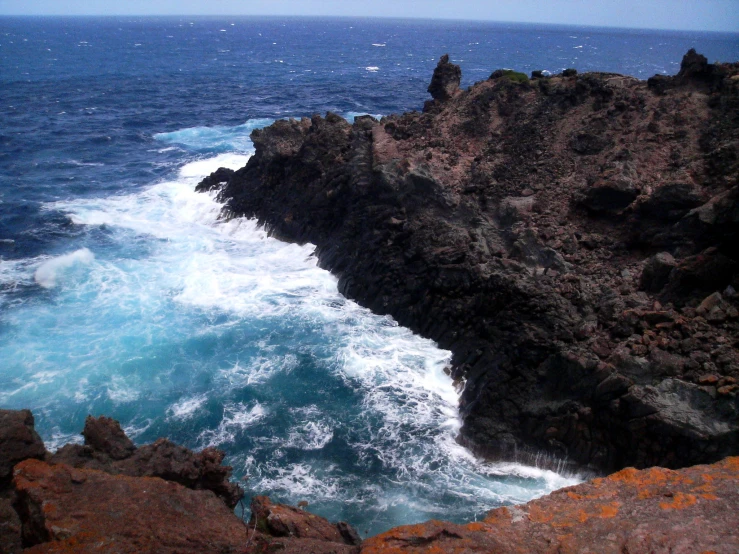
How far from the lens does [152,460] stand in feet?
45.2

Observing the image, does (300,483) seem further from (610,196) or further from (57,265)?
(57,265)

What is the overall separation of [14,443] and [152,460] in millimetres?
3238

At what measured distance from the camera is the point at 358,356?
87.2ft

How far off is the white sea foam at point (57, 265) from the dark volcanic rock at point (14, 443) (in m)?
23.6

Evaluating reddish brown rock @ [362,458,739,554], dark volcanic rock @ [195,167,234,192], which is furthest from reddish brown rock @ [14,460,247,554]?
dark volcanic rock @ [195,167,234,192]

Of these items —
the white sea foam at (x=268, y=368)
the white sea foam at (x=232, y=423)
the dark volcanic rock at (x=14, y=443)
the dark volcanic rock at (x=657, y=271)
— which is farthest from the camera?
the dark volcanic rock at (x=657, y=271)

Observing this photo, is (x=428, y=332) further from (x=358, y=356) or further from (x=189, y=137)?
(x=189, y=137)

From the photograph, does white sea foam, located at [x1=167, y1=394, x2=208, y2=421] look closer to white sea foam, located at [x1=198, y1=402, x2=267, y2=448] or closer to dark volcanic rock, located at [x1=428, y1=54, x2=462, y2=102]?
white sea foam, located at [x1=198, y1=402, x2=267, y2=448]

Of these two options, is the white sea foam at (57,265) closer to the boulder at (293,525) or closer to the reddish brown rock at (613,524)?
the boulder at (293,525)

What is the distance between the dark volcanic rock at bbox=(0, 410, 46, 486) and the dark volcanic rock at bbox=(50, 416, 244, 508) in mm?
1127

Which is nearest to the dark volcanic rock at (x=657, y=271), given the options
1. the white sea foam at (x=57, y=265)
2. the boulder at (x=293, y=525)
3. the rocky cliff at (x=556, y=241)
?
the rocky cliff at (x=556, y=241)

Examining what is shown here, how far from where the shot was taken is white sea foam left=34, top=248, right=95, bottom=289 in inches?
1297

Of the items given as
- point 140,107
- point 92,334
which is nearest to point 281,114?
point 140,107

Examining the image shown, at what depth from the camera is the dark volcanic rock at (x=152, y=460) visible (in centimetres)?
1331
